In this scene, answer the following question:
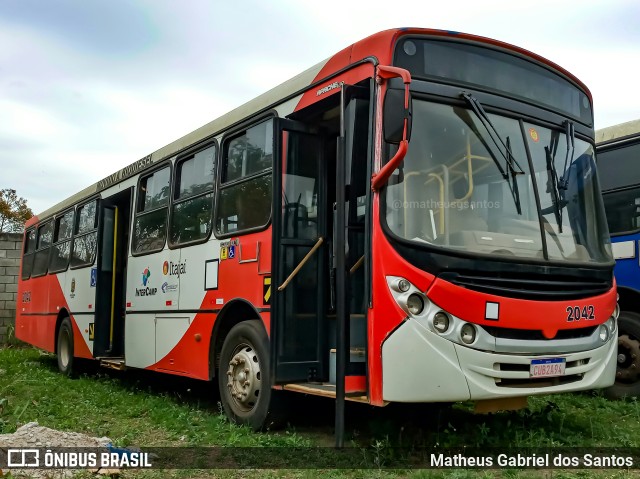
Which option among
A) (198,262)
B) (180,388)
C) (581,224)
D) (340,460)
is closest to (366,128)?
(581,224)

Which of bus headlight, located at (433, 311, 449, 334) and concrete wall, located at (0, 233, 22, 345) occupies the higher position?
concrete wall, located at (0, 233, 22, 345)

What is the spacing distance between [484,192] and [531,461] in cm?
187

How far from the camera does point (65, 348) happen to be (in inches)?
452

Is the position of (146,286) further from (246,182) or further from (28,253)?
(28,253)

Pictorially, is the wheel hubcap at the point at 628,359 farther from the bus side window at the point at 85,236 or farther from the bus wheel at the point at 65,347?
the bus wheel at the point at 65,347

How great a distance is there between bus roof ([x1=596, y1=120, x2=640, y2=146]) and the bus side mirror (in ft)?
13.0

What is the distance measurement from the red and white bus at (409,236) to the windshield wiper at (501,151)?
14mm

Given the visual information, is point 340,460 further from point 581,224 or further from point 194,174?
point 194,174

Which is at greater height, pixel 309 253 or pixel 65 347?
pixel 309 253

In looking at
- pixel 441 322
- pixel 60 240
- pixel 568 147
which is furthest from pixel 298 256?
pixel 60 240

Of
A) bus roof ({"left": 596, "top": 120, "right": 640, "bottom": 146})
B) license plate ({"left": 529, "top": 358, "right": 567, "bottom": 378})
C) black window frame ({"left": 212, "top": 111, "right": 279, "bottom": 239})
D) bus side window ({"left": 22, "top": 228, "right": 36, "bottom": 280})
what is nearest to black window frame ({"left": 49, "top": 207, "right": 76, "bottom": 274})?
bus side window ({"left": 22, "top": 228, "right": 36, "bottom": 280})

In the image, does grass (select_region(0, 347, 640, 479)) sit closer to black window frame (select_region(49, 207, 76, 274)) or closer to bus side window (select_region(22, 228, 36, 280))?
black window frame (select_region(49, 207, 76, 274))

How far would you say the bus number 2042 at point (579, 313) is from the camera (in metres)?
4.96

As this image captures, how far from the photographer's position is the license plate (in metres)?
4.73
